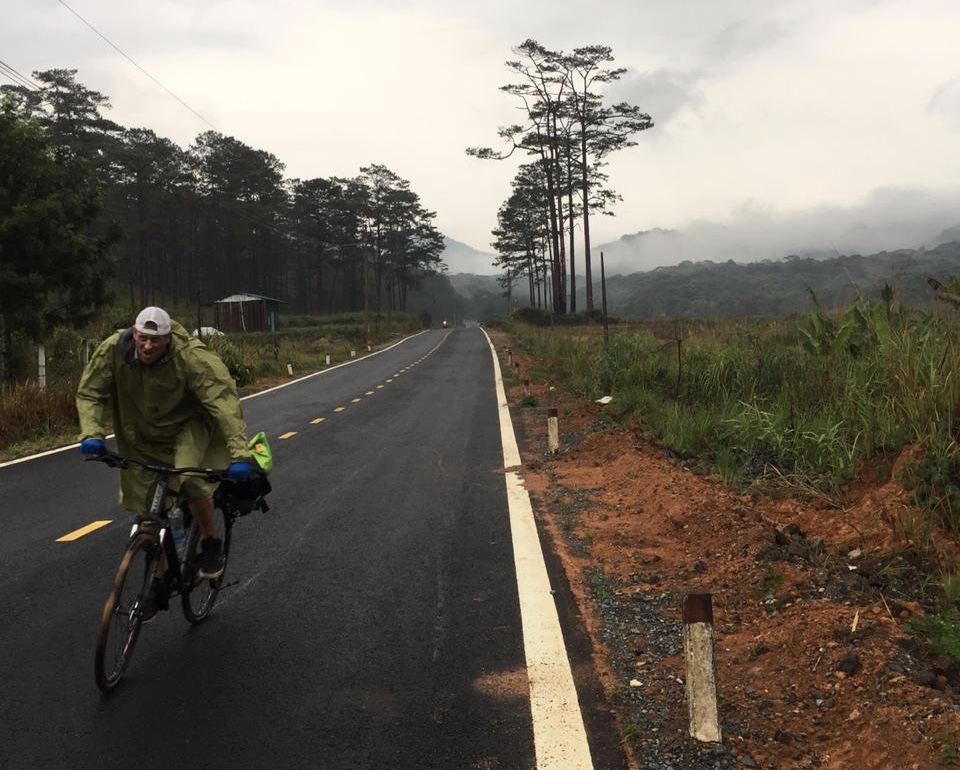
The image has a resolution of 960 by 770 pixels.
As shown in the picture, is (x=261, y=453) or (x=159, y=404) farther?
(x=261, y=453)

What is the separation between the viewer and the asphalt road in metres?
Answer: 3.04

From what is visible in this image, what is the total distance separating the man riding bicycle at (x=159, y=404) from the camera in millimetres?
3754

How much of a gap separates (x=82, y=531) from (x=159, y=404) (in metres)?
3.25

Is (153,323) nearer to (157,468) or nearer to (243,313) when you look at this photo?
(157,468)

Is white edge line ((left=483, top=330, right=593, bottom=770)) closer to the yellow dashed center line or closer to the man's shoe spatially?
the man's shoe

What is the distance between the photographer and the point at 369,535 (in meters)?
6.07

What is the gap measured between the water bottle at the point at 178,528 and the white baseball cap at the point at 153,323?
3.50 ft

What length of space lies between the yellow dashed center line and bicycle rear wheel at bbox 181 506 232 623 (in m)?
2.26

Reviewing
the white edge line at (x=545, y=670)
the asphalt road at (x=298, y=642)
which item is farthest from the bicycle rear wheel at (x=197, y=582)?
the white edge line at (x=545, y=670)

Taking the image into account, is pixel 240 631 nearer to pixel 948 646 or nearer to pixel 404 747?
pixel 404 747

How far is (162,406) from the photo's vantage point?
3896mm

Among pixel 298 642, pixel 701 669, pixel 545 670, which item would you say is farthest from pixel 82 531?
pixel 701 669

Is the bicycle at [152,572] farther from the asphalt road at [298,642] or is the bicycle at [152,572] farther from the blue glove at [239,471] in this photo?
the blue glove at [239,471]

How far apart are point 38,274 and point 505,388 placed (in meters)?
11.1
